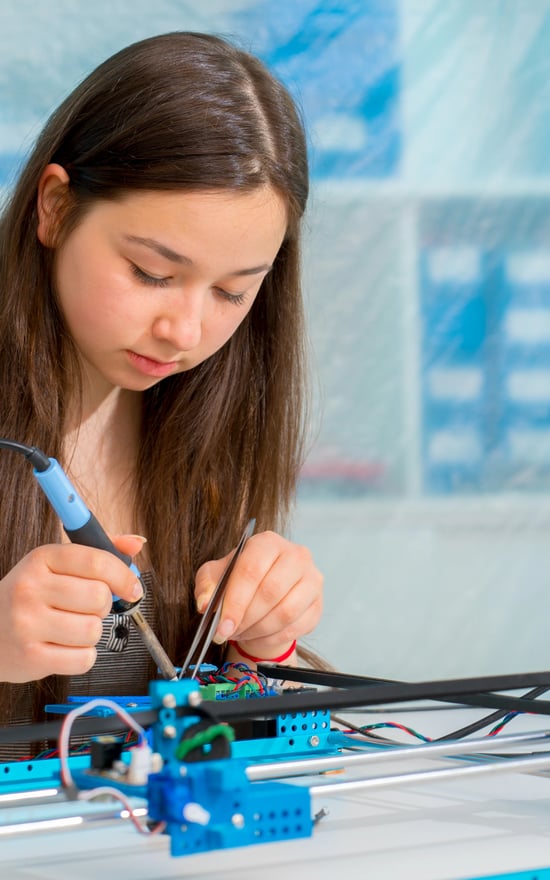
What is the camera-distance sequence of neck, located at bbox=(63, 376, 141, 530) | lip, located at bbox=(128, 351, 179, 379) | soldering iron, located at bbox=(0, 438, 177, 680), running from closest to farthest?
1. soldering iron, located at bbox=(0, 438, 177, 680)
2. lip, located at bbox=(128, 351, 179, 379)
3. neck, located at bbox=(63, 376, 141, 530)

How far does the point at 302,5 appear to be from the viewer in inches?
73.4

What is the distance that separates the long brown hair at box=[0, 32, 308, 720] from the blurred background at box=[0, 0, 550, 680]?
80 cm

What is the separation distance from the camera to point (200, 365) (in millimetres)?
1021

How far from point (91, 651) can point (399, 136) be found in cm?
146

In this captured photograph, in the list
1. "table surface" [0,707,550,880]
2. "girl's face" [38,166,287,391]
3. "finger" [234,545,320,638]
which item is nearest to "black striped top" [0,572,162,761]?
"finger" [234,545,320,638]

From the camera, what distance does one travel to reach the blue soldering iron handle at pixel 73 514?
0.63 metres

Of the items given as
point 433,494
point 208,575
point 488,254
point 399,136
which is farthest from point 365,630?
point 208,575

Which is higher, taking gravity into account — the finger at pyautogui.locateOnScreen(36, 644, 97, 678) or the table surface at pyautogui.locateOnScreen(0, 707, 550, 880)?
the finger at pyautogui.locateOnScreen(36, 644, 97, 678)

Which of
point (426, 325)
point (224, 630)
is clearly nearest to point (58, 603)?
point (224, 630)

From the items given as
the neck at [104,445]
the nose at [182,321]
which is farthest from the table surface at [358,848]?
the neck at [104,445]

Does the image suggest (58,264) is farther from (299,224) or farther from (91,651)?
(91,651)

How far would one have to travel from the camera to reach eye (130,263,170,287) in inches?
31.3

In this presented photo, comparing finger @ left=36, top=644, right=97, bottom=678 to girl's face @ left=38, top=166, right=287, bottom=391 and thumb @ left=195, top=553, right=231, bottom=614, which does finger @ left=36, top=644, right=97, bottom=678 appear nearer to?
thumb @ left=195, top=553, right=231, bottom=614

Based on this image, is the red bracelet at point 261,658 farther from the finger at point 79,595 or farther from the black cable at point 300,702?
the black cable at point 300,702
